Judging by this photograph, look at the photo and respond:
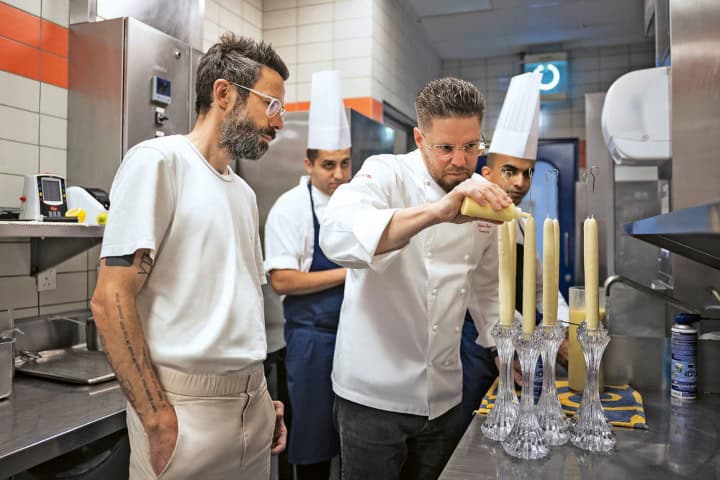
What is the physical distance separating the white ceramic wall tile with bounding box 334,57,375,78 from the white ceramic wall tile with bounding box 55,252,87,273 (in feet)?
7.41

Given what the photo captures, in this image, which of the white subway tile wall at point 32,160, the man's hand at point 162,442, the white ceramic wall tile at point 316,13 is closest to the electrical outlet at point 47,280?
the white subway tile wall at point 32,160

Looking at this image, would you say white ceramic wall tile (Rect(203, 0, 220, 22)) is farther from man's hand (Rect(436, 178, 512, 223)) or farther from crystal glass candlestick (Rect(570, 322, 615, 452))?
crystal glass candlestick (Rect(570, 322, 615, 452))

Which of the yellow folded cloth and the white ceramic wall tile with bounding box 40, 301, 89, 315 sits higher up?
the white ceramic wall tile with bounding box 40, 301, 89, 315

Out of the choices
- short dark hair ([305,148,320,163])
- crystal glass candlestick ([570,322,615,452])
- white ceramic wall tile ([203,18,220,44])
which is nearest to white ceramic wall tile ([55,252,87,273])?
short dark hair ([305,148,320,163])

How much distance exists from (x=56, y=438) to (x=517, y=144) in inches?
66.4

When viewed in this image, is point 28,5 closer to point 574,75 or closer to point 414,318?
point 414,318

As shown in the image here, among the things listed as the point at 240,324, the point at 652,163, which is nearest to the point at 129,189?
the point at 240,324

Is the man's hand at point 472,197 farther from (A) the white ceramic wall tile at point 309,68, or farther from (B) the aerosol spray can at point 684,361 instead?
(A) the white ceramic wall tile at point 309,68

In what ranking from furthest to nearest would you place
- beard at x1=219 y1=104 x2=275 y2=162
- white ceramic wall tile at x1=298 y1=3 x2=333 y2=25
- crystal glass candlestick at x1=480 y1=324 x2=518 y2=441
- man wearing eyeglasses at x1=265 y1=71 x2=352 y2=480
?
white ceramic wall tile at x1=298 y1=3 x2=333 y2=25 → man wearing eyeglasses at x1=265 y1=71 x2=352 y2=480 → beard at x1=219 y1=104 x2=275 y2=162 → crystal glass candlestick at x1=480 y1=324 x2=518 y2=441

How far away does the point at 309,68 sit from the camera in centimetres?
407

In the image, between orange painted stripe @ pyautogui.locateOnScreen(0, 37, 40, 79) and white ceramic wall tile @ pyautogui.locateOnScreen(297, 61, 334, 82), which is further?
white ceramic wall tile @ pyautogui.locateOnScreen(297, 61, 334, 82)

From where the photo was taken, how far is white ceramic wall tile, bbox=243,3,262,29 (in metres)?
3.93

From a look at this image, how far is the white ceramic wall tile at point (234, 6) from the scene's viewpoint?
3615mm

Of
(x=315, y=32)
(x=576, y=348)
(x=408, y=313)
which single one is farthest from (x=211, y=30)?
(x=576, y=348)
